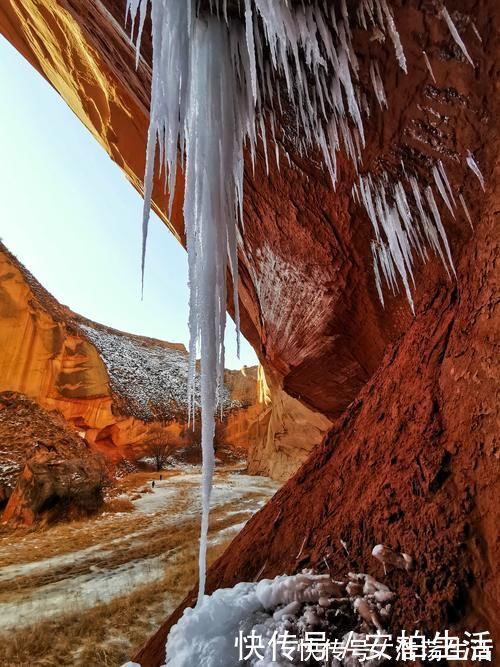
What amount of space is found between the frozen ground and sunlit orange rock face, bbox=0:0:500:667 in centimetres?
238

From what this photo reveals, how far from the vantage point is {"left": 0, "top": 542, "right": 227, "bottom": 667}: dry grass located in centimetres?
277

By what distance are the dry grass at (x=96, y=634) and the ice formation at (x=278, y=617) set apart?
5.61 feet

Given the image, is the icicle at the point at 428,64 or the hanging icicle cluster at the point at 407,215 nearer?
the icicle at the point at 428,64

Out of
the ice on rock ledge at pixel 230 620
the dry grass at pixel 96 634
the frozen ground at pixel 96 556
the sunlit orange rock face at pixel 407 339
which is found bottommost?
the frozen ground at pixel 96 556

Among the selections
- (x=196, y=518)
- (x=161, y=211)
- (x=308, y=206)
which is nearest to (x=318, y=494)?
(x=308, y=206)

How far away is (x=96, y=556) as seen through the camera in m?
5.20

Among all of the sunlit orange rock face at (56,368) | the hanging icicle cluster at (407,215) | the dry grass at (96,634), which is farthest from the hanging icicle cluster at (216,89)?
the sunlit orange rock face at (56,368)

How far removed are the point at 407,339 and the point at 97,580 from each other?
4592 mm

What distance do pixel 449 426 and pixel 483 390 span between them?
26cm

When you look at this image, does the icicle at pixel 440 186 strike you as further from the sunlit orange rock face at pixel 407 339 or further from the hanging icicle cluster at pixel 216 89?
the hanging icicle cluster at pixel 216 89

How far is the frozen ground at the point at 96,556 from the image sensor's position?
3.74 meters

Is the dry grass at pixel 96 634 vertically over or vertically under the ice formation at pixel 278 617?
under

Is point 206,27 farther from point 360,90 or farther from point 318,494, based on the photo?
point 318,494

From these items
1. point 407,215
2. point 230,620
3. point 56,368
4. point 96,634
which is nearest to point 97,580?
point 96,634
